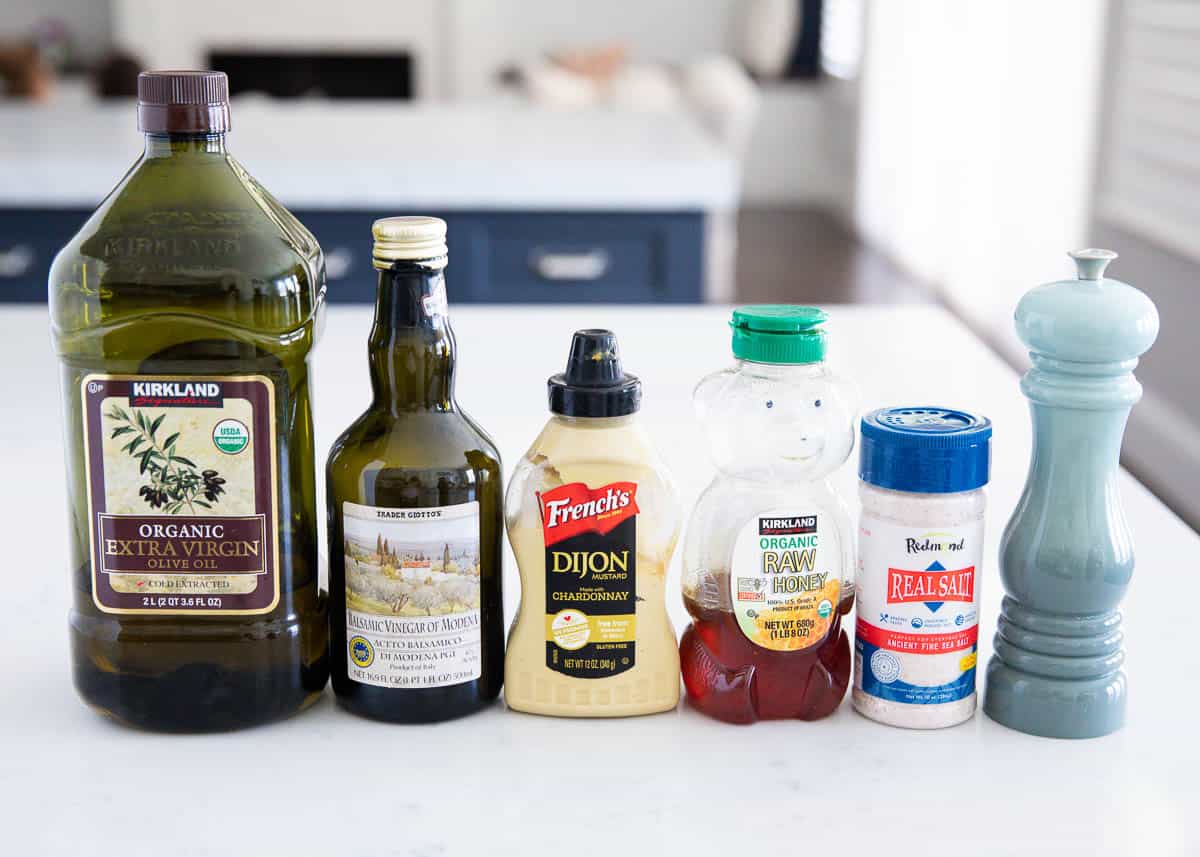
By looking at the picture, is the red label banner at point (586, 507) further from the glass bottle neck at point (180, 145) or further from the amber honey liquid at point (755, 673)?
the glass bottle neck at point (180, 145)

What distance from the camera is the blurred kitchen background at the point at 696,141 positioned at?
2.24 m

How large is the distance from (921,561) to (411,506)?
0.25 meters

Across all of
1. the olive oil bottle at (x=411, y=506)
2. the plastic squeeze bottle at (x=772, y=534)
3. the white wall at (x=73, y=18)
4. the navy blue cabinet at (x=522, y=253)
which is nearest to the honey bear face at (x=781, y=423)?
the plastic squeeze bottle at (x=772, y=534)

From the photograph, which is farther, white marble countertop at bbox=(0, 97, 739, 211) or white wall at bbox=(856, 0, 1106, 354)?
white wall at bbox=(856, 0, 1106, 354)

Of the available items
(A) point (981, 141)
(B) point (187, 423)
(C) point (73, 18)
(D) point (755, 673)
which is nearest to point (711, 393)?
(D) point (755, 673)

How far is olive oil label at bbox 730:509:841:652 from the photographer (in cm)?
69

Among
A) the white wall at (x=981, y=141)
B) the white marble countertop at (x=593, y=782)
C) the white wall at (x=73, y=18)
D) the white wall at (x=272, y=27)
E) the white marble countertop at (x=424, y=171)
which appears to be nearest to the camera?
the white marble countertop at (x=593, y=782)

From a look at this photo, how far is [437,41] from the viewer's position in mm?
7398

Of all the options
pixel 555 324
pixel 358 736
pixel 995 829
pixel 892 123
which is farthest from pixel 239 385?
pixel 892 123

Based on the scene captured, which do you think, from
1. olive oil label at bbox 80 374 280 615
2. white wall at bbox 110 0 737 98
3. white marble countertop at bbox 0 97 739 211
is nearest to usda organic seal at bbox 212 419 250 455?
olive oil label at bbox 80 374 280 615

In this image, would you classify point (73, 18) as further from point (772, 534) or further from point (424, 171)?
point (772, 534)

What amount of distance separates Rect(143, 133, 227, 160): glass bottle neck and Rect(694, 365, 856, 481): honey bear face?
27 cm

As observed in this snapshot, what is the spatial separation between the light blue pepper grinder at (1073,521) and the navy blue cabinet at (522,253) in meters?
1.59

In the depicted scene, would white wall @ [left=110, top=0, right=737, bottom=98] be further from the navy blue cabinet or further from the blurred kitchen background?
the navy blue cabinet
